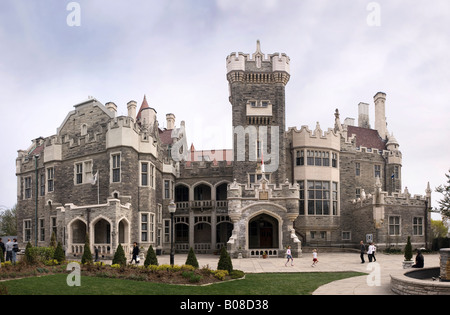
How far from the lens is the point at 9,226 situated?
65.7 metres

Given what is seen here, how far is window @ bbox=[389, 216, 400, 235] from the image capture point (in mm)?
37719

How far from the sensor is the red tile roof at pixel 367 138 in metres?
47.2

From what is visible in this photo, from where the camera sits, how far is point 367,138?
48312 millimetres

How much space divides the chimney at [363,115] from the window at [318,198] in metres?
16.3

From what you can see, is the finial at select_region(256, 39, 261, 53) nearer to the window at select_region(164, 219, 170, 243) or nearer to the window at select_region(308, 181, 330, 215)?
the window at select_region(308, 181, 330, 215)

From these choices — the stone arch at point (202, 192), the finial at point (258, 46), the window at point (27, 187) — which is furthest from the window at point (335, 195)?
the window at point (27, 187)

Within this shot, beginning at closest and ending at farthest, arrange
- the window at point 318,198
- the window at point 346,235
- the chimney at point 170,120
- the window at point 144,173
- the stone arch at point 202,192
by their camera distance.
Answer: the window at point 144,173 < the window at point 318,198 < the window at point 346,235 < the stone arch at point 202,192 < the chimney at point 170,120

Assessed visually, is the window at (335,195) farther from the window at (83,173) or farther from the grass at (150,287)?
the grass at (150,287)

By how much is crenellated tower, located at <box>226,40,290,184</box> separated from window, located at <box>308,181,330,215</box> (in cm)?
325

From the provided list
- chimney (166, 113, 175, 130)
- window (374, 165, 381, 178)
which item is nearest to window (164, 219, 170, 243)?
window (374, 165, 381, 178)

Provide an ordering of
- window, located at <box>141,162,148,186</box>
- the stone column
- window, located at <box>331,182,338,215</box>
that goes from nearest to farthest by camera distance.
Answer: the stone column
window, located at <box>141,162,148,186</box>
window, located at <box>331,182,338,215</box>

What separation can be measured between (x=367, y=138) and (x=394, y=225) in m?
13.0
